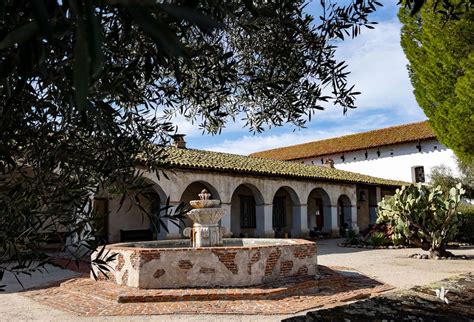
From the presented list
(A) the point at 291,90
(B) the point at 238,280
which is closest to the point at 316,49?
(A) the point at 291,90

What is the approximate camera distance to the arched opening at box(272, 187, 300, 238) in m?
22.3

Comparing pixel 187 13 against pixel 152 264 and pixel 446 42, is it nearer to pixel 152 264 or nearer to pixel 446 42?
pixel 152 264

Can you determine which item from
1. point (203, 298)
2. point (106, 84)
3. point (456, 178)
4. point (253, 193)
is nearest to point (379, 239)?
point (253, 193)

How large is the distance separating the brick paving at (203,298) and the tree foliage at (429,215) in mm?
5241

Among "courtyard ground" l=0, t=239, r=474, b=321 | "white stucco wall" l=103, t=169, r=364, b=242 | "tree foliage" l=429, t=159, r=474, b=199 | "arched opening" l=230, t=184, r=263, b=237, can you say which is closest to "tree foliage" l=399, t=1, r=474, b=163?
"courtyard ground" l=0, t=239, r=474, b=321

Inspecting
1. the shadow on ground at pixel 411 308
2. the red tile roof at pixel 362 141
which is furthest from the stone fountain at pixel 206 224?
the red tile roof at pixel 362 141

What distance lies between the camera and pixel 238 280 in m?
7.76

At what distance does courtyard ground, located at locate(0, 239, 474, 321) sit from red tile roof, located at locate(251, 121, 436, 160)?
15535 millimetres

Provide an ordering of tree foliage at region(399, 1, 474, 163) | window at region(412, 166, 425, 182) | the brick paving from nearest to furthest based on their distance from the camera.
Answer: the brick paving < tree foliage at region(399, 1, 474, 163) < window at region(412, 166, 425, 182)

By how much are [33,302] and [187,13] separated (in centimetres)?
792

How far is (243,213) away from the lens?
20.9 meters

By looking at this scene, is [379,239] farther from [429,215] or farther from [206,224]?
[206,224]

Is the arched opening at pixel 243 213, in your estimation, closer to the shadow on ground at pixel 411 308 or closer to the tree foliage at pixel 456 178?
the tree foliage at pixel 456 178

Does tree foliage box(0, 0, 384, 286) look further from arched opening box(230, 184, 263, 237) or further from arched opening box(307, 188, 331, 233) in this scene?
arched opening box(307, 188, 331, 233)
